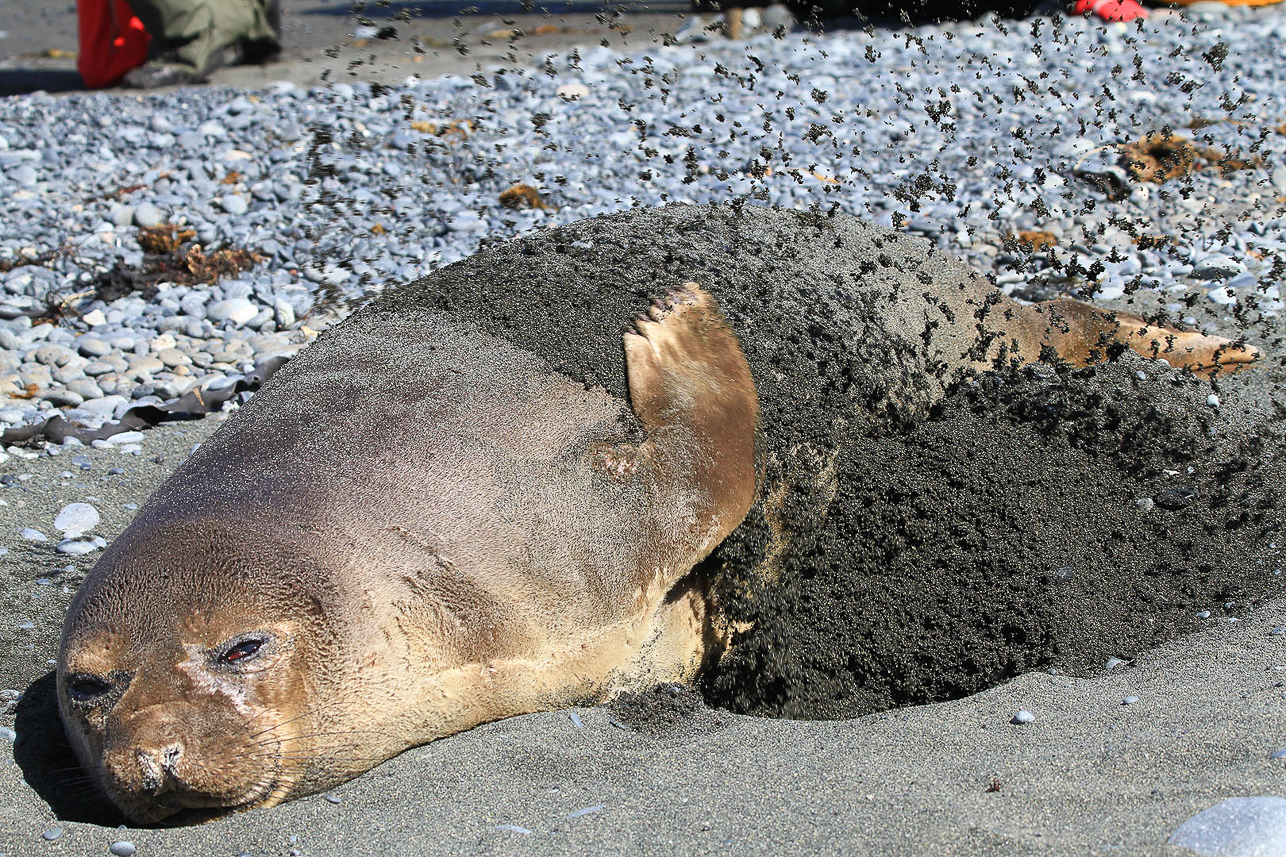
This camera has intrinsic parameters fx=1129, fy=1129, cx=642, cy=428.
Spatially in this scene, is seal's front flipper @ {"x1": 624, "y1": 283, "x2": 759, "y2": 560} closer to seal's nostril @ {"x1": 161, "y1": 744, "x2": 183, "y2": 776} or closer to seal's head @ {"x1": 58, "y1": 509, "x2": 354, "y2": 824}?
seal's head @ {"x1": 58, "y1": 509, "x2": 354, "y2": 824}

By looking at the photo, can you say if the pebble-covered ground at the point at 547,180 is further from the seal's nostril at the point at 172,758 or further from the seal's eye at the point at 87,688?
the seal's nostril at the point at 172,758

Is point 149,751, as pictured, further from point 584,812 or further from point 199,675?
point 584,812

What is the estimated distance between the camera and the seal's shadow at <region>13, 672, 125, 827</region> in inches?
91.3

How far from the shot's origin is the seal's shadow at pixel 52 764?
2.32 meters

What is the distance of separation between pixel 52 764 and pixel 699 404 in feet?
5.69

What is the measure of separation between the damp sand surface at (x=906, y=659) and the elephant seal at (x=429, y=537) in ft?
0.20

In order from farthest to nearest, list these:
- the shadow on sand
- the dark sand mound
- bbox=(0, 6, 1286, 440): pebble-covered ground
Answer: the shadow on sand < bbox=(0, 6, 1286, 440): pebble-covered ground < the dark sand mound

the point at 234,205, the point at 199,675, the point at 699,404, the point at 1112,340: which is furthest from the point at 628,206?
the point at 199,675

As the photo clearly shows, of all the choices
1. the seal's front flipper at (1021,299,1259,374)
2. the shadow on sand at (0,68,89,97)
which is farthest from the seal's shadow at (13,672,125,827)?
the shadow on sand at (0,68,89,97)

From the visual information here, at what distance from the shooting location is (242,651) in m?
2.20

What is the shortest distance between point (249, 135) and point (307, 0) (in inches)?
346

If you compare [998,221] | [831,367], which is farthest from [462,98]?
[831,367]

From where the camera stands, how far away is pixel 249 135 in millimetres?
7469

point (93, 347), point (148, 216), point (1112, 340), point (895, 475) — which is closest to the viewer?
point (895, 475)
